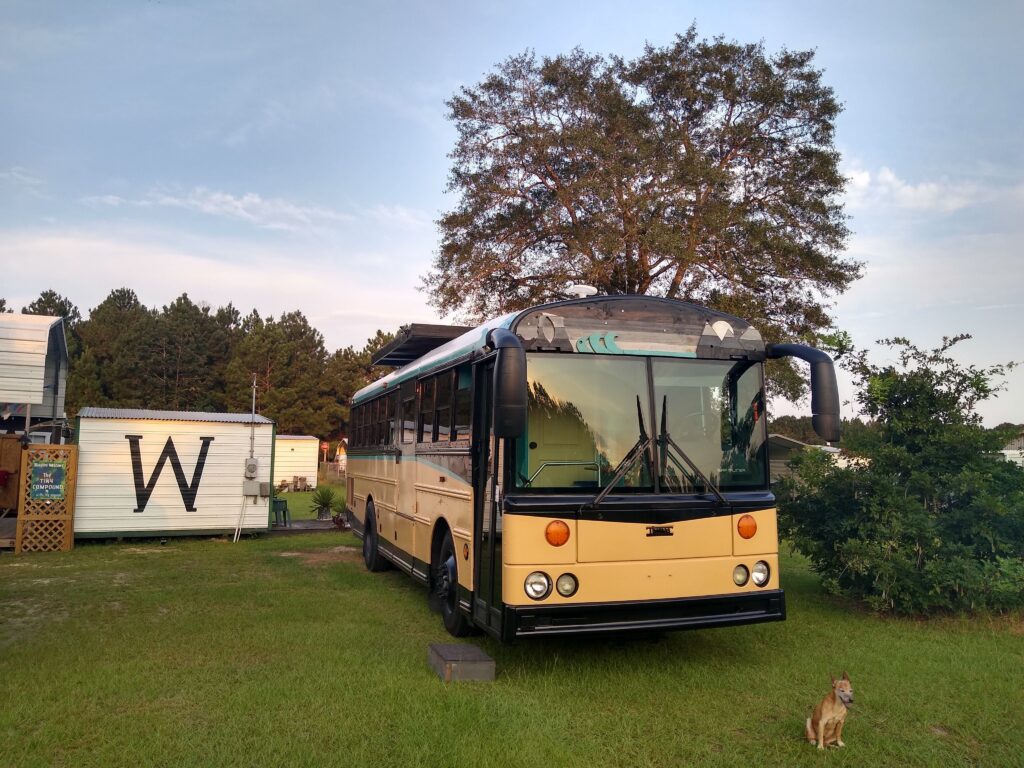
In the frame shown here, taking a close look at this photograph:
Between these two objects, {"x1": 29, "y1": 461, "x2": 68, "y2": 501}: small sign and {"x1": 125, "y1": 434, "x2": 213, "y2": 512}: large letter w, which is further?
{"x1": 125, "y1": 434, "x2": 213, "y2": 512}: large letter w

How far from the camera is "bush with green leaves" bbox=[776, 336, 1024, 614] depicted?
773 centimetres

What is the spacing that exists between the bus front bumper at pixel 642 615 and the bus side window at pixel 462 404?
185cm

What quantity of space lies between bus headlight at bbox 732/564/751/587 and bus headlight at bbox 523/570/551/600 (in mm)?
1476

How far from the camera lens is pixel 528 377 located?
19.2 ft

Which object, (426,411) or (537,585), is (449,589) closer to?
(426,411)

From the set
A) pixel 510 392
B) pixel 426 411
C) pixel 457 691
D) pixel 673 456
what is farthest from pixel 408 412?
pixel 510 392

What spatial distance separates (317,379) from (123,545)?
3687 cm

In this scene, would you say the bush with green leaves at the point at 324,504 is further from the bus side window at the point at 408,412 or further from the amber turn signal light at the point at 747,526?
the amber turn signal light at the point at 747,526

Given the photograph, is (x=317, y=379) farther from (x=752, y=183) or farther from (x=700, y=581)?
(x=700, y=581)

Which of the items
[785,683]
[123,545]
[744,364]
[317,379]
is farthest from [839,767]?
[317,379]

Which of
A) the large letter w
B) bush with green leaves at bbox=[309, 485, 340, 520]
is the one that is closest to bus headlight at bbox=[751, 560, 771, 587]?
the large letter w

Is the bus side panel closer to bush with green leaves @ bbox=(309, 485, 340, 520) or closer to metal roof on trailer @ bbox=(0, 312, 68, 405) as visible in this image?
metal roof on trailer @ bbox=(0, 312, 68, 405)

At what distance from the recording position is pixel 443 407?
7.78m

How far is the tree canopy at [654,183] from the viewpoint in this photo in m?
17.4
